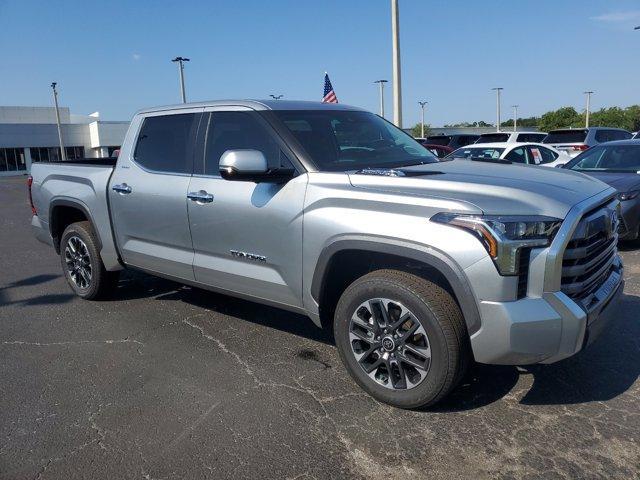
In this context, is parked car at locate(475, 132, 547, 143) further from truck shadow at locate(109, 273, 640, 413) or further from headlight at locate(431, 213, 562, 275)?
headlight at locate(431, 213, 562, 275)

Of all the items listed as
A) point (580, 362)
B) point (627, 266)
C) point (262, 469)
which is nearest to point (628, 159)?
point (627, 266)

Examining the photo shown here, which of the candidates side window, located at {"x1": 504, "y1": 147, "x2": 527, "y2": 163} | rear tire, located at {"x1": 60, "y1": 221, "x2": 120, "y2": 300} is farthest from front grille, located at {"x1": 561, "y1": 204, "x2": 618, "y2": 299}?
side window, located at {"x1": 504, "y1": 147, "x2": 527, "y2": 163}

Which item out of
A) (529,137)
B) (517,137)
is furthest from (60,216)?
(529,137)

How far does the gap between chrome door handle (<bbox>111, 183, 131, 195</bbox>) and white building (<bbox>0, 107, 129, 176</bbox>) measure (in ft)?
157

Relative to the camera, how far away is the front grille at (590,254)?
2.95 m

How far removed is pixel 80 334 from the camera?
15.6ft

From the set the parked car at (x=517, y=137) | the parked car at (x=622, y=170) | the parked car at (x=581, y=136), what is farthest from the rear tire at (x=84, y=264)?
the parked car at (x=517, y=137)

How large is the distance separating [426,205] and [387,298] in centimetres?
58

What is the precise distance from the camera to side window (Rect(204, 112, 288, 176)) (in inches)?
156

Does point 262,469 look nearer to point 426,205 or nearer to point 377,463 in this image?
point 377,463

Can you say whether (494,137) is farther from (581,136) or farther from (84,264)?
(84,264)

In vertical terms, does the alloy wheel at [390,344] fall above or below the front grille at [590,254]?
below

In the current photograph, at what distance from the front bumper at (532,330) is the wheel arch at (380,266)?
88 millimetres

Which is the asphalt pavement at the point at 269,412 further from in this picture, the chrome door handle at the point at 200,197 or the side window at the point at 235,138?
the side window at the point at 235,138
